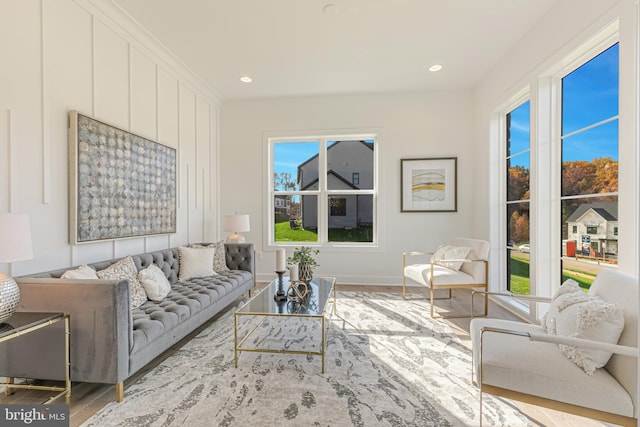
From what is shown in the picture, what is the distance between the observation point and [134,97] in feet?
10.4

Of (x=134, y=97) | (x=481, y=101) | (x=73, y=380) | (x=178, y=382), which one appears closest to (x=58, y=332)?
(x=73, y=380)

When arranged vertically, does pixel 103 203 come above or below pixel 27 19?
below

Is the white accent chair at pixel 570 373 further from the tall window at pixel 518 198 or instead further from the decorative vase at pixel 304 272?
the tall window at pixel 518 198

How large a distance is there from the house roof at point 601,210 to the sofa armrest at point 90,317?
3.51 metres

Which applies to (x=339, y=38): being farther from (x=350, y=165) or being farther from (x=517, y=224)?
(x=517, y=224)

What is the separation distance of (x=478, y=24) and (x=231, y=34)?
8.41 ft

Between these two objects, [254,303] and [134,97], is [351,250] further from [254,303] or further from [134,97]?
[134,97]

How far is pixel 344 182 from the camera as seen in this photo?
5.13 metres

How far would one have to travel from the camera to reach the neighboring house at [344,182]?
5.07 metres

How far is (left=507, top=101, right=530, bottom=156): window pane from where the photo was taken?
3486 millimetres

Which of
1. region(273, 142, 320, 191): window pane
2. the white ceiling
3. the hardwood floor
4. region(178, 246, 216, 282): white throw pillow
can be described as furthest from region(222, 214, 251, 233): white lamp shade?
the hardwood floor

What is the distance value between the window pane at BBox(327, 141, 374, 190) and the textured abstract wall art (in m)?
2.51

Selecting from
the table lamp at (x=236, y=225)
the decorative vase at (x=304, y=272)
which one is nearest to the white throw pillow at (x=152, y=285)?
the decorative vase at (x=304, y=272)

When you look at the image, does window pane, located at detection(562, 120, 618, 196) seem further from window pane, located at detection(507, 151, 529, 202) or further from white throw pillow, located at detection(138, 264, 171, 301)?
white throw pillow, located at detection(138, 264, 171, 301)
